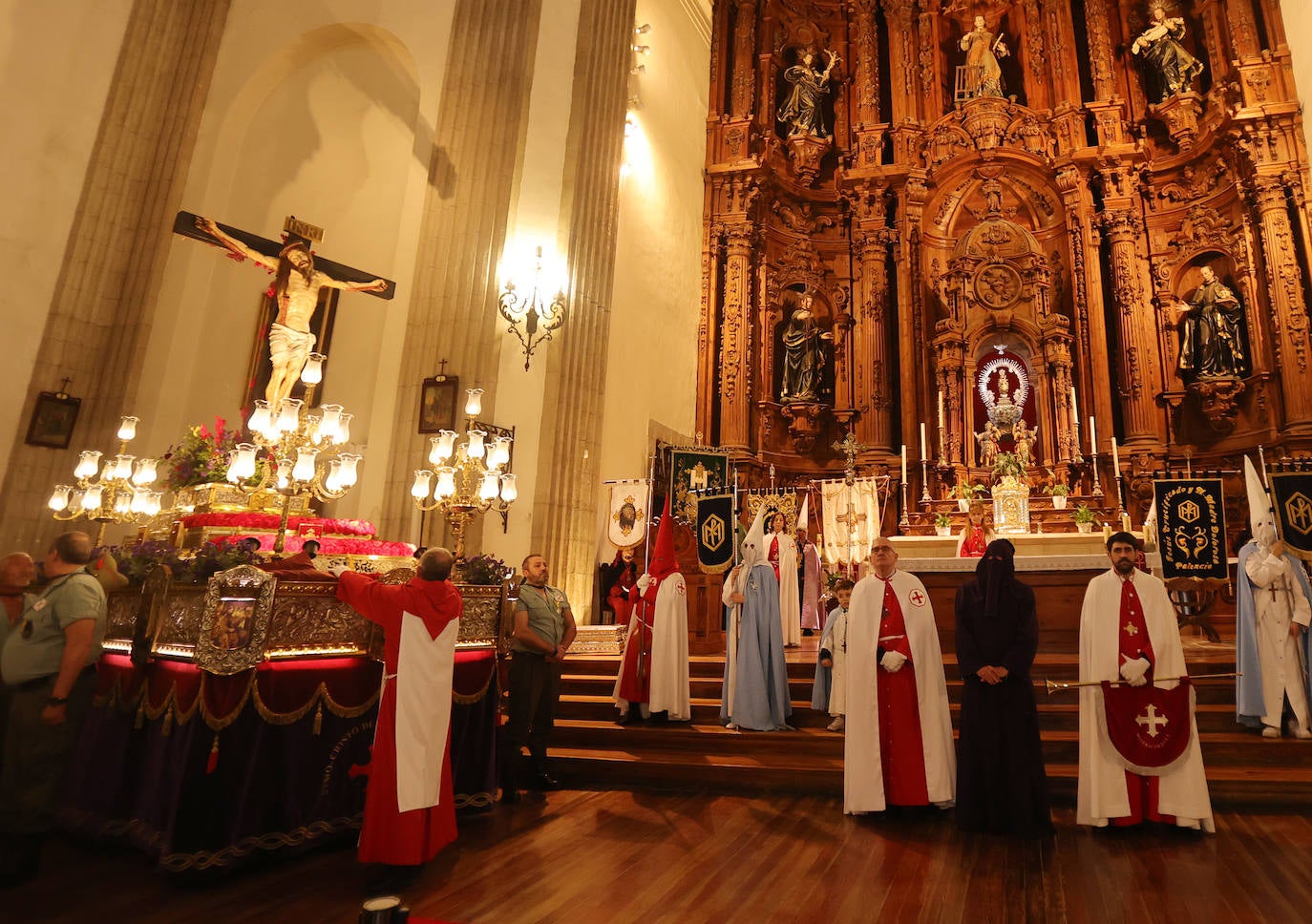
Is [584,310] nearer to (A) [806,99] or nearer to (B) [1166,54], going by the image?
(A) [806,99]

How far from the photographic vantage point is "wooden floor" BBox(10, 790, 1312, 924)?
3262 millimetres

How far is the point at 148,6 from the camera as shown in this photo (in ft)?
25.5

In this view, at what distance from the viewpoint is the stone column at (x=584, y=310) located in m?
9.07

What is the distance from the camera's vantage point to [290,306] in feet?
24.5

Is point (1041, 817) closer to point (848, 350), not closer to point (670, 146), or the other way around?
point (848, 350)

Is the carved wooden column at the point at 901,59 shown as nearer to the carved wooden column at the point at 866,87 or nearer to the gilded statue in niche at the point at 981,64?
the carved wooden column at the point at 866,87

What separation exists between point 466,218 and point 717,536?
5.34 meters

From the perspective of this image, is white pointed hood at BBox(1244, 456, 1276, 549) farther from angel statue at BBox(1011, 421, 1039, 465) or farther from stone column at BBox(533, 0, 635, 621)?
stone column at BBox(533, 0, 635, 621)

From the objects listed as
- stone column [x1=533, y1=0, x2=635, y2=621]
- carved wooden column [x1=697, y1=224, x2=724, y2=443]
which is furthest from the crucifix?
carved wooden column [x1=697, y1=224, x2=724, y2=443]

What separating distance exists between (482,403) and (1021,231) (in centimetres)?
1044

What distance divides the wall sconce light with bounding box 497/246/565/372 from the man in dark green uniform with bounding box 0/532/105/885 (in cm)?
596

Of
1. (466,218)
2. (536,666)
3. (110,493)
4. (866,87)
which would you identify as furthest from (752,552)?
(866,87)

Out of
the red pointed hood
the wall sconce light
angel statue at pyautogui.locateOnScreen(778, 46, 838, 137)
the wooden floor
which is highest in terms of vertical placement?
angel statue at pyautogui.locateOnScreen(778, 46, 838, 137)

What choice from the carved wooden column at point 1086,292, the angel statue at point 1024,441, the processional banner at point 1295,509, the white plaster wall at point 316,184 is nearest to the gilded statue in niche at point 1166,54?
the carved wooden column at point 1086,292
